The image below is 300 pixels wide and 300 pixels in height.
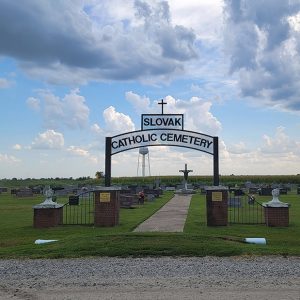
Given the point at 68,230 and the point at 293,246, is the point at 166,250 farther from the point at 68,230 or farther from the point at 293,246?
the point at 68,230

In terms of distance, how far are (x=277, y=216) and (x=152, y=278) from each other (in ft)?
33.1

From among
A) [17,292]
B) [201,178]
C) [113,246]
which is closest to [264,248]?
[113,246]

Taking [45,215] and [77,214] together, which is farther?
[77,214]

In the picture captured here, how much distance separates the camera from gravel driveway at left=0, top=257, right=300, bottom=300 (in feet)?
23.0

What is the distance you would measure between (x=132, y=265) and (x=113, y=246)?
1941 mm

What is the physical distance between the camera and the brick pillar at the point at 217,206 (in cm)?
1697

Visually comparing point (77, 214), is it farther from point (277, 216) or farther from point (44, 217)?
point (277, 216)

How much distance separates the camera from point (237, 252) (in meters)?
10.8

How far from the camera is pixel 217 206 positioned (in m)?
17.1

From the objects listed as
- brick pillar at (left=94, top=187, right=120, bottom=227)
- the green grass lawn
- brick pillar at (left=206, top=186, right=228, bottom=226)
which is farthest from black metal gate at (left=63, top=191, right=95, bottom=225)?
brick pillar at (left=206, top=186, right=228, bottom=226)

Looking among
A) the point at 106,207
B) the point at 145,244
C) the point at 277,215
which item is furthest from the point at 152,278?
the point at 277,215

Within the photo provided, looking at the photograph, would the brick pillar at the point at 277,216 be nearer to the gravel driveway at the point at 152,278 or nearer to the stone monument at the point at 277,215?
the stone monument at the point at 277,215

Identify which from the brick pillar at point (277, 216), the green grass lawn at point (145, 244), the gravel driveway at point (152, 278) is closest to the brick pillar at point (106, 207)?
the green grass lawn at point (145, 244)

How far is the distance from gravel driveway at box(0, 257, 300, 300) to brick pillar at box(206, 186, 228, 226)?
6.66 m
